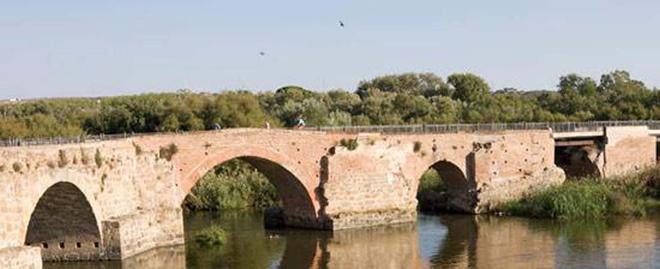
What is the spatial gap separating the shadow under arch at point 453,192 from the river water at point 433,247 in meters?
1.60

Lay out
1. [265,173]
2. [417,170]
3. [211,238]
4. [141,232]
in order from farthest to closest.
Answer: [417,170] → [265,173] → [211,238] → [141,232]

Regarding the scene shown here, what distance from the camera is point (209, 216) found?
4009 centimetres

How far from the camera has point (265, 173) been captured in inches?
1374

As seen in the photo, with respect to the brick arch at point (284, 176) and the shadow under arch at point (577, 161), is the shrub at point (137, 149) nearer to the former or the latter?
the brick arch at point (284, 176)

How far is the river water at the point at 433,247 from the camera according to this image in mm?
28172

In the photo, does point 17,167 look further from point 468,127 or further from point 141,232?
point 468,127

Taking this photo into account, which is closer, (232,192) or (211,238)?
(211,238)

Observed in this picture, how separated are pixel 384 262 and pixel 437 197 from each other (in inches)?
478

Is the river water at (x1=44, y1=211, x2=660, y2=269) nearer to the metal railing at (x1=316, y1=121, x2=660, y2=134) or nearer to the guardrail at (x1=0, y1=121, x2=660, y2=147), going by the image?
the guardrail at (x1=0, y1=121, x2=660, y2=147)

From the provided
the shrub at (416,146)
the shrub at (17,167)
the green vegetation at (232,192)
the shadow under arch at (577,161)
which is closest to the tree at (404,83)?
the shadow under arch at (577,161)

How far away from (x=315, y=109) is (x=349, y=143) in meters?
21.4

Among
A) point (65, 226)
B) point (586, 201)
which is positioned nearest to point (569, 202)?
point (586, 201)

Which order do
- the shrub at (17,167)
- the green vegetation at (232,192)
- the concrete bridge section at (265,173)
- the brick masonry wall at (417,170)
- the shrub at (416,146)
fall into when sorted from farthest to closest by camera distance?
the green vegetation at (232,192) → the shrub at (416,146) → the brick masonry wall at (417,170) → the concrete bridge section at (265,173) → the shrub at (17,167)

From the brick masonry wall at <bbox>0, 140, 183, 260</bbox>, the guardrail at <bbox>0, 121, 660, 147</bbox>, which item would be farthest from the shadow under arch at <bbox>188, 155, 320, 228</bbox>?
the brick masonry wall at <bbox>0, 140, 183, 260</bbox>
